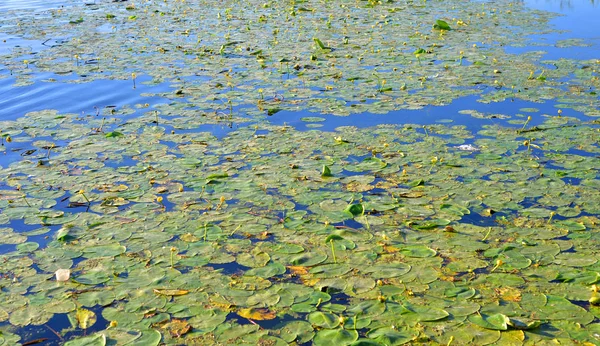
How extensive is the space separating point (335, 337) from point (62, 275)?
1512 millimetres

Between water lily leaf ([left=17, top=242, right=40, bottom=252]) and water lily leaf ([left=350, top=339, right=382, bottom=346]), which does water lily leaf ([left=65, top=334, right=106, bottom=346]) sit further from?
water lily leaf ([left=350, top=339, right=382, bottom=346])

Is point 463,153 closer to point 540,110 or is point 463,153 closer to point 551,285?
point 540,110

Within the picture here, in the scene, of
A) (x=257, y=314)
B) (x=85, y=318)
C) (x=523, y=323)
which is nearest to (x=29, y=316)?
(x=85, y=318)

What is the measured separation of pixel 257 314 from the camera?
3049 millimetres

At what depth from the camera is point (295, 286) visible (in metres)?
3.26

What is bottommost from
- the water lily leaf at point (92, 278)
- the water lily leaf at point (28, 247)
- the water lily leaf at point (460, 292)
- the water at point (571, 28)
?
the water lily leaf at point (28, 247)

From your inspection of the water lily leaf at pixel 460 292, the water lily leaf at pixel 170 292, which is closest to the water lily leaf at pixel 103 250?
the water lily leaf at pixel 170 292

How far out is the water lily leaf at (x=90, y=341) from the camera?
2854mm

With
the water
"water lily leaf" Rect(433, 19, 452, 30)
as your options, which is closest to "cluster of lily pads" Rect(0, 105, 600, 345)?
the water

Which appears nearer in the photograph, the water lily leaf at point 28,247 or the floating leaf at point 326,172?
the water lily leaf at point 28,247

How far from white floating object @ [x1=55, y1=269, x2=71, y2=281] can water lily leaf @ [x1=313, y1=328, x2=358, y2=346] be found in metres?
1.40

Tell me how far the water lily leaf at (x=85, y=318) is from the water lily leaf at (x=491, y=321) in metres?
1.77

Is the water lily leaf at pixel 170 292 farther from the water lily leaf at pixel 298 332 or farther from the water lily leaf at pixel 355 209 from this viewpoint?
the water lily leaf at pixel 355 209

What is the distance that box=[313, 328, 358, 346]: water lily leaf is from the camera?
2812mm
